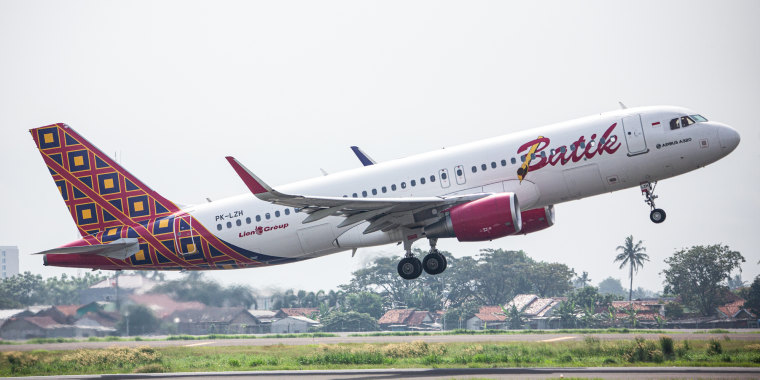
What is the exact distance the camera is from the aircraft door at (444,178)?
122ft

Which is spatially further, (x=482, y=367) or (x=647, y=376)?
(x=482, y=367)

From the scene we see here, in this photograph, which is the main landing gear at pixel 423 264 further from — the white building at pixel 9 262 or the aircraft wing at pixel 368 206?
the white building at pixel 9 262

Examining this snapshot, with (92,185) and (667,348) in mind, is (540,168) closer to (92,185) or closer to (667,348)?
(667,348)

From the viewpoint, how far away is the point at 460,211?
35.6m

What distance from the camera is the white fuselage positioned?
35375 millimetres

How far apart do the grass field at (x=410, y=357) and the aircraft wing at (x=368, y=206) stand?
8174mm

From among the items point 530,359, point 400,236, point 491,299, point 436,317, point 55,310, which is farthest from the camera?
point 491,299

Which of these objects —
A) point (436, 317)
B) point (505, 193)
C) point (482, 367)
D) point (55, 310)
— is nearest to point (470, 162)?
point (505, 193)

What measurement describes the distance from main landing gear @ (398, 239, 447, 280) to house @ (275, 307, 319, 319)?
109ft

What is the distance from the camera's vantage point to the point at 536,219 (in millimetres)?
40188

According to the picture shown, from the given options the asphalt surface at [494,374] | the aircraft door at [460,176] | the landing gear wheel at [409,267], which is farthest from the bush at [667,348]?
the aircraft door at [460,176]

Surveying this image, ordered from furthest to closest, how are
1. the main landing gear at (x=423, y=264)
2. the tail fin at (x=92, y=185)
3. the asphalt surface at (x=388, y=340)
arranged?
the asphalt surface at (x=388, y=340) → the tail fin at (x=92, y=185) → the main landing gear at (x=423, y=264)

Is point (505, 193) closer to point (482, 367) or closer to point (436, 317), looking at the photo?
point (482, 367)

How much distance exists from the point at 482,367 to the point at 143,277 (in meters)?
21.6
